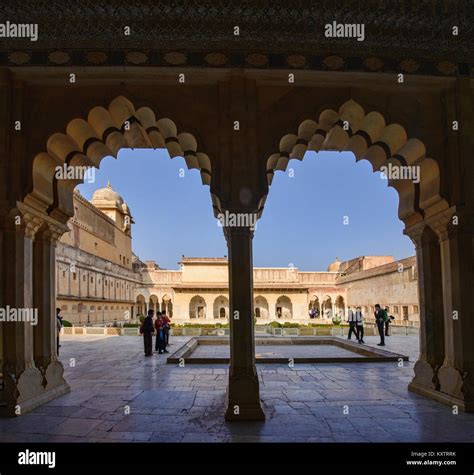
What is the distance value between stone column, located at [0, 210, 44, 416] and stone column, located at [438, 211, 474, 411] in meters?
5.87

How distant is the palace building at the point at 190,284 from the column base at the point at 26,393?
2484 centimetres

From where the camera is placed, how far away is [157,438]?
498 centimetres

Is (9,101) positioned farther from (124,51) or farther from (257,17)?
(257,17)

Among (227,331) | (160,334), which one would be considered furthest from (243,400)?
(227,331)

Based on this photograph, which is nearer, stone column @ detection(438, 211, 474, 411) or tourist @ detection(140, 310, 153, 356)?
stone column @ detection(438, 211, 474, 411)

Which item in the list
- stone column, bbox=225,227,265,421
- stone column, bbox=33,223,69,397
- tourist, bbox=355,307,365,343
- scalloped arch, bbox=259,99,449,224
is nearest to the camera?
stone column, bbox=225,227,265,421

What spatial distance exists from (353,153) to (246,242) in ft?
9.74

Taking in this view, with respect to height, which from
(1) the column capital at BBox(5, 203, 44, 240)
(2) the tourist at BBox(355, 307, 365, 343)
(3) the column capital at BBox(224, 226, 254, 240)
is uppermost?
(1) the column capital at BBox(5, 203, 44, 240)

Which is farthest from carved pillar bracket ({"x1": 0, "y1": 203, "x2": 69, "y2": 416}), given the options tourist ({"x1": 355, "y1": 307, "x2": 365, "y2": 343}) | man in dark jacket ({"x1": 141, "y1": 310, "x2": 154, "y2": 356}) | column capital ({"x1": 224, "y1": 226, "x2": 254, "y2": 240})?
tourist ({"x1": 355, "y1": 307, "x2": 365, "y2": 343})

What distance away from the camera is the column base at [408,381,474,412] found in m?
5.90

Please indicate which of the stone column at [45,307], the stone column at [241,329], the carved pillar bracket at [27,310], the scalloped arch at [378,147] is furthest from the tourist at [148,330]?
the stone column at [241,329]

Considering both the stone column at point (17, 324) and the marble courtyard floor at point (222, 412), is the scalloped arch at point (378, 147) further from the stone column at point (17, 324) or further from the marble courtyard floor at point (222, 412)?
the stone column at point (17, 324)

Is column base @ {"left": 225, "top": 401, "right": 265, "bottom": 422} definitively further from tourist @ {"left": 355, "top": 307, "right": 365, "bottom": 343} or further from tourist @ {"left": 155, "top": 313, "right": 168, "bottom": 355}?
tourist @ {"left": 355, "top": 307, "right": 365, "bottom": 343}

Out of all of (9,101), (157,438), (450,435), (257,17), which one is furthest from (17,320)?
(450,435)
